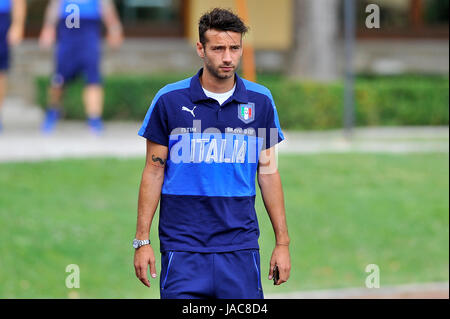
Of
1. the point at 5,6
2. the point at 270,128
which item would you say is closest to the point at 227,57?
the point at 270,128

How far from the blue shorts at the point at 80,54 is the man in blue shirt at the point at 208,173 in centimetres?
807

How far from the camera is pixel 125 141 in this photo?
40.9 ft

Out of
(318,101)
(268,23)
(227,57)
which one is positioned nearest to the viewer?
(227,57)

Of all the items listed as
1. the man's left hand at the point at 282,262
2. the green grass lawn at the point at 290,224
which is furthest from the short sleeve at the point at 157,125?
the green grass lawn at the point at 290,224

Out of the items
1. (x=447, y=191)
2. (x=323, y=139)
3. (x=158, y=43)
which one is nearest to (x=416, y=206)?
(x=447, y=191)

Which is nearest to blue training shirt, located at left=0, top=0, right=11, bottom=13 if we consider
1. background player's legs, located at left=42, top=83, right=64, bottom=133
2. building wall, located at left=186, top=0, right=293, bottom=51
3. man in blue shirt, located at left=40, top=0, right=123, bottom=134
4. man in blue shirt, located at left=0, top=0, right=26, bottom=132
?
man in blue shirt, located at left=0, top=0, right=26, bottom=132

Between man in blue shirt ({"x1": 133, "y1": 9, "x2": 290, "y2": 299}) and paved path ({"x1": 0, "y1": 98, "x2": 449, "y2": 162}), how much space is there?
6619 millimetres

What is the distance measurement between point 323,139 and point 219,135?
875 centimetres

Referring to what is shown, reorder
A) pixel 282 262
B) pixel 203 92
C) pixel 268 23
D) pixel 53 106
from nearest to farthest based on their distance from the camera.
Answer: pixel 203 92 < pixel 282 262 < pixel 53 106 < pixel 268 23

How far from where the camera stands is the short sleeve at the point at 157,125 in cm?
453

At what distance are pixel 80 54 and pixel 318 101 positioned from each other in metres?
3.51

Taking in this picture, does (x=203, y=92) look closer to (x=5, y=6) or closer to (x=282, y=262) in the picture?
(x=282, y=262)

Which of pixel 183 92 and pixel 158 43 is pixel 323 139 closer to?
pixel 158 43

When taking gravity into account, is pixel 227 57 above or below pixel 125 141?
above
